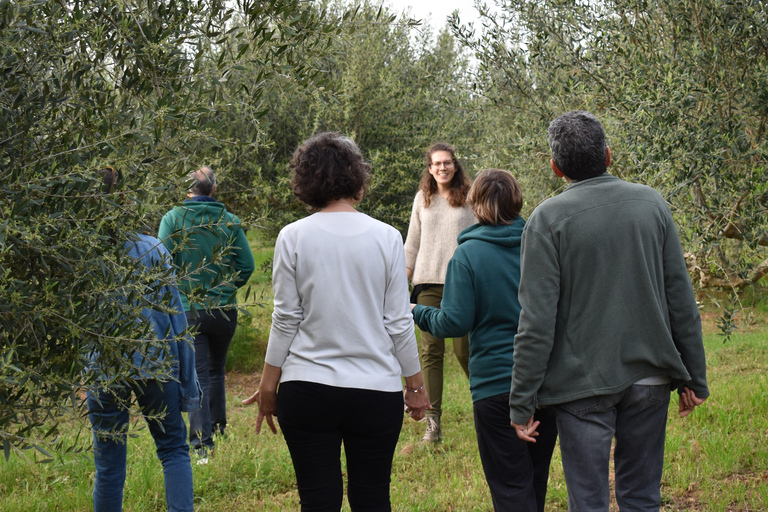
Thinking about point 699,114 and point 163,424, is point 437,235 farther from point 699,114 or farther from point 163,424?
point 163,424

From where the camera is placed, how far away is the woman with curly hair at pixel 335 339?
3.12 m

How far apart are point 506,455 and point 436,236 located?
2805mm

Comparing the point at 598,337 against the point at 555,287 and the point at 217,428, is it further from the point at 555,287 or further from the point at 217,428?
the point at 217,428

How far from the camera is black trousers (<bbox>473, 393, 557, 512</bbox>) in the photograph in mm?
3604

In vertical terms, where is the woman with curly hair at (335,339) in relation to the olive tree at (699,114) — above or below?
below

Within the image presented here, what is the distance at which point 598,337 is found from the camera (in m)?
3.00

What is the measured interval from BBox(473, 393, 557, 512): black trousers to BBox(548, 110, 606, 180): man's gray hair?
1219 mm

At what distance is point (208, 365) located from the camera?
235 inches

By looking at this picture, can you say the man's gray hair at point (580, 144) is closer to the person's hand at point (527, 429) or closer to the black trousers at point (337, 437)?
the person's hand at point (527, 429)

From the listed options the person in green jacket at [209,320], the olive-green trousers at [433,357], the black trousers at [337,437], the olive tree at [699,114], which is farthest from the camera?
the olive-green trousers at [433,357]

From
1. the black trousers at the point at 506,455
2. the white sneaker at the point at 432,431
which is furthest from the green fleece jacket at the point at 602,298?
the white sneaker at the point at 432,431

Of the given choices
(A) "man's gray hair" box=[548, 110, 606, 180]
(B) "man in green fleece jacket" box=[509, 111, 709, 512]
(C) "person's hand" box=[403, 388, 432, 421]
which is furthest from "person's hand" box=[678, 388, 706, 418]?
(C) "person's hand" box=[403, 388, 432, 421]

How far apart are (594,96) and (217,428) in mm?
4612

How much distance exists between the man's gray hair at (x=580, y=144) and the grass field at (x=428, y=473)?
8.71ft
